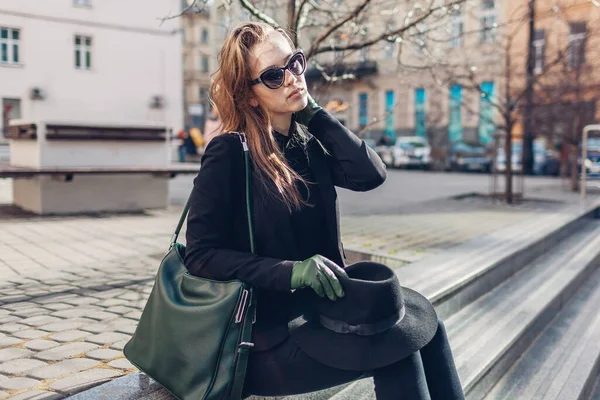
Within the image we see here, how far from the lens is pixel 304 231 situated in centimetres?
228

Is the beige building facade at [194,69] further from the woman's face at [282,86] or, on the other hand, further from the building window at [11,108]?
the woman's face at [282,86]

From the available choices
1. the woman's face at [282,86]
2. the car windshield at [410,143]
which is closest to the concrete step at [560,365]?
the woman's face at [282,86]

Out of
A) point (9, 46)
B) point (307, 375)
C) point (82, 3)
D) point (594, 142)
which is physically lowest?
point (307, 375)

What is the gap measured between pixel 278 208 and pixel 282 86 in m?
0.47

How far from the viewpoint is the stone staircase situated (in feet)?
11.6

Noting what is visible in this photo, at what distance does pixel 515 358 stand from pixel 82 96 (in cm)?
2614

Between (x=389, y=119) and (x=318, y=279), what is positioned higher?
(x=389, y=119)

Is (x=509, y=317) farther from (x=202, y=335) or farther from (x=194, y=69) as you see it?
(x=194, y=69)

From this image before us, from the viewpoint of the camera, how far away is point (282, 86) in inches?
89.7

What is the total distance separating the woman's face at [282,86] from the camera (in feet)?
7.45

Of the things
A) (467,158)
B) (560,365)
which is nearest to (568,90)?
(560,365)

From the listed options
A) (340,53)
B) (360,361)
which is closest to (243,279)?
(360,361)

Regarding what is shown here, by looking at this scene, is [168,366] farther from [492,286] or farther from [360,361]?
[492,286]

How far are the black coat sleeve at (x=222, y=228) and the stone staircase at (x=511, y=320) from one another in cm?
62
